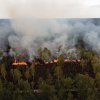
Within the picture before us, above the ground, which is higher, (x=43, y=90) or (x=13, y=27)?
(x=13, y=27)

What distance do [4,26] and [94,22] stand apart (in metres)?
3.16

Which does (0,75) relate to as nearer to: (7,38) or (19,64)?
(19,64)

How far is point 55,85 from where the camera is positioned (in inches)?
293

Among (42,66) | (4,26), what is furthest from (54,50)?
(4,26)

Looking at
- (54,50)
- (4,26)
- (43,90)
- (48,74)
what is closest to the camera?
(43,90)

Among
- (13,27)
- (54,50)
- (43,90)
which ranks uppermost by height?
(13,27)

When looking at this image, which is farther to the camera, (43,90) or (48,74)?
(48,74)

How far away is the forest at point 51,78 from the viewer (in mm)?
A: 7000

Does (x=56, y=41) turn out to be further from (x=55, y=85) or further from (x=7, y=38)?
(x=55, y=85)

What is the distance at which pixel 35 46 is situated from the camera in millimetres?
11023

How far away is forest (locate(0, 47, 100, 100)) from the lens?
7000 mm

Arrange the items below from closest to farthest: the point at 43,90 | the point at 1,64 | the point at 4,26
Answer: the point at 43,90, the point at 1,64, the point at 4,26

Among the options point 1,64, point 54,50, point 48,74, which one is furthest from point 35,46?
point 48,74

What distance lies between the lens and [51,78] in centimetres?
775
